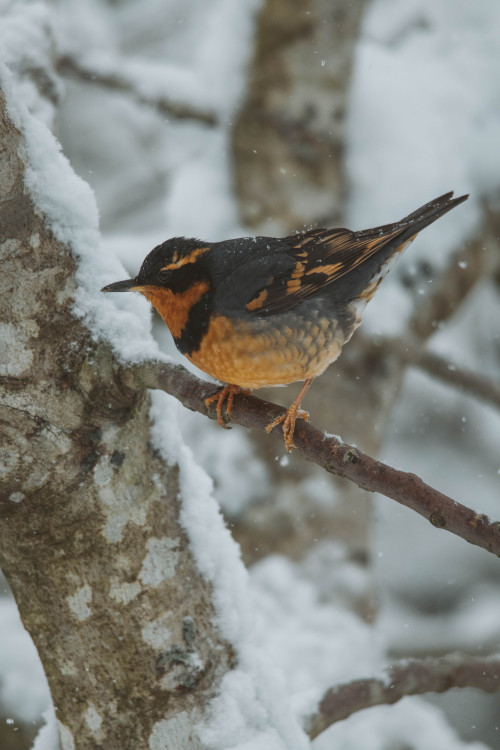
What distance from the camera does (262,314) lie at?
290cm

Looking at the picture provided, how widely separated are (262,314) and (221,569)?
1.01m

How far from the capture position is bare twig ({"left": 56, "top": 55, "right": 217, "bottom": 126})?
4828 mm

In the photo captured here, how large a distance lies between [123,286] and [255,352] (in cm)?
64

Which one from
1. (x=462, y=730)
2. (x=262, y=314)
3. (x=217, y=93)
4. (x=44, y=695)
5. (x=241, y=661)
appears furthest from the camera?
(x=462, y=730)

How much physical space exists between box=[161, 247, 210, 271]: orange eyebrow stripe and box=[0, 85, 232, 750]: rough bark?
2.23ft

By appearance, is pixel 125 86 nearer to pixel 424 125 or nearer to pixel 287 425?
pixel 424 125


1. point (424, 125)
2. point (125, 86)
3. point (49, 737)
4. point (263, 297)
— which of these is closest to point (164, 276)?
point (263, 297)

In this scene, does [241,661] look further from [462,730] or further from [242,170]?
[462,730]

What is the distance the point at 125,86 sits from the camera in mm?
4945

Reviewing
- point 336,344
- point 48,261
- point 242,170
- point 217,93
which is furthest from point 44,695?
point 217,93

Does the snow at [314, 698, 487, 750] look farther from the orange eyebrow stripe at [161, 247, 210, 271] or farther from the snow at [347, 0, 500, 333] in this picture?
the orange eyebrow stripe at [161, 247, 210, 271]

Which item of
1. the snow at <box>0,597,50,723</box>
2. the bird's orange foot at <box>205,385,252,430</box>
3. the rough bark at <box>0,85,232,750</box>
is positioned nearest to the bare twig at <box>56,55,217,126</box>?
the bird's orange foot at <box>205,385,252,430</box>

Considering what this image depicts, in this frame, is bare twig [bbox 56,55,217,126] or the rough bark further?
bare twig [bbox 56,55,217,126]

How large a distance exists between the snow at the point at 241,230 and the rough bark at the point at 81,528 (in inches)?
2.2
